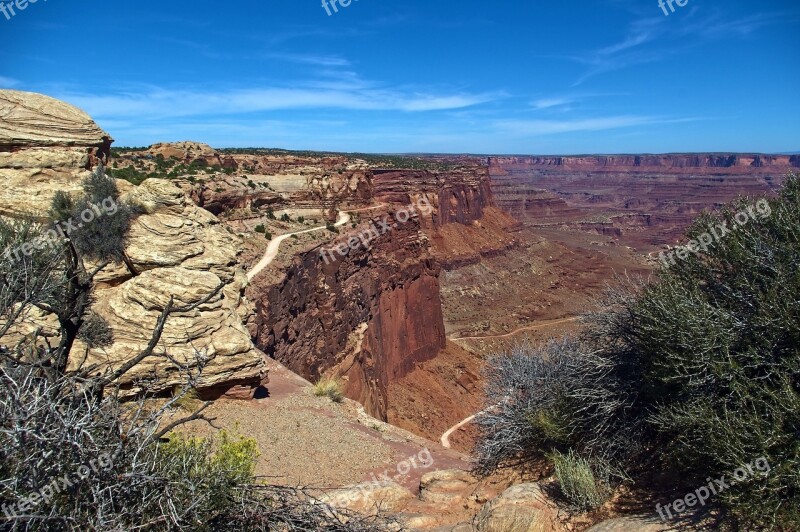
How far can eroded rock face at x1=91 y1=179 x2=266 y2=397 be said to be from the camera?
1087cm

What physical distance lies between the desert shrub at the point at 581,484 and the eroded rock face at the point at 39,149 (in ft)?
41.3

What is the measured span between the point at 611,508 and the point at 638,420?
134 cm

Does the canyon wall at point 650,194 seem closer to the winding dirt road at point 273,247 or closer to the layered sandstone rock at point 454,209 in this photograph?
the layered sandstone rock at point 454,209

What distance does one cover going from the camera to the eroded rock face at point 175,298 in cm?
1087

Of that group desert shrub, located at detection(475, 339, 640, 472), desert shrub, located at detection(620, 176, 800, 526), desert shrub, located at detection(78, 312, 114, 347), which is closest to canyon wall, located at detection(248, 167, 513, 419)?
desert shrub, located at detection(78, 312, 114, 347)

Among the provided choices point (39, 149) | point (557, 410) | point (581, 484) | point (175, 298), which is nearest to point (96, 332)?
point (175, 298)

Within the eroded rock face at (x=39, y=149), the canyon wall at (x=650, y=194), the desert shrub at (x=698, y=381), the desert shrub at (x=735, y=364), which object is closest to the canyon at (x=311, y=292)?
the eroded rock face at (x=39, y=149)

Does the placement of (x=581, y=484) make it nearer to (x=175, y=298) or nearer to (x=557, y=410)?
(x=557, y=410)

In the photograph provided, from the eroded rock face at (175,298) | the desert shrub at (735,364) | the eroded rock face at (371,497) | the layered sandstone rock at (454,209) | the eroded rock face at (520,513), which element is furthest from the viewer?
the layered sandstone rock at (454,209)

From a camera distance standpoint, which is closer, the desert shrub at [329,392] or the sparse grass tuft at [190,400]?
the sparse grass tuft at [190,400]

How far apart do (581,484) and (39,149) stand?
584 inches

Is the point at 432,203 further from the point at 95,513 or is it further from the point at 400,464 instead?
the point at 95,513

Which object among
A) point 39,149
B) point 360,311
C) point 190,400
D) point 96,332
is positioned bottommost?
point 360,311

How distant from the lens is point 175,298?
11.0m
